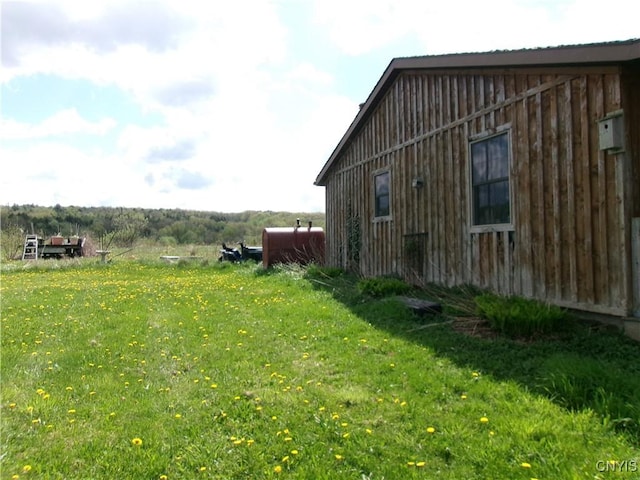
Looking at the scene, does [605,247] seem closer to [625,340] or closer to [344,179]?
[625,340]

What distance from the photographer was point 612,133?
505 cm

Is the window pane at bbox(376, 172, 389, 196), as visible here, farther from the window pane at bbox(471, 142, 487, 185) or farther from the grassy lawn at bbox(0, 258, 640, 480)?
the grassy lawn at bbox(0, 258, 640, 480)

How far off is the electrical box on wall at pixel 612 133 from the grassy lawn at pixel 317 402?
7.05ft

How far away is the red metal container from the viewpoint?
1680 cm

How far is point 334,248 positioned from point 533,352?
9.63m

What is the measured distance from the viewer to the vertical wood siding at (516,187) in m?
5.33

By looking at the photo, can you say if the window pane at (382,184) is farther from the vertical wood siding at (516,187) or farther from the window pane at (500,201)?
the window pane at (500,201)

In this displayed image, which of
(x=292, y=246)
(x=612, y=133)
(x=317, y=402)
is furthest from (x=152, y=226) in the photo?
(x=612, y=133)

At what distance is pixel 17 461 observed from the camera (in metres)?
2.99

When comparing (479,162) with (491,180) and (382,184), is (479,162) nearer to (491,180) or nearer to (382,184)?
(491,180)

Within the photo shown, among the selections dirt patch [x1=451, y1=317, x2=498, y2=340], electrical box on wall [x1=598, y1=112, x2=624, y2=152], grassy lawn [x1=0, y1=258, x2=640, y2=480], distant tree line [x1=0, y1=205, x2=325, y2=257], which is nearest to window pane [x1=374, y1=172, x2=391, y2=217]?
grassy lawn [x1=0, y1=258, x2=640, y2=480]

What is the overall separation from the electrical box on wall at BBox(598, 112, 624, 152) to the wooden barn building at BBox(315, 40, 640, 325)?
0.04ft

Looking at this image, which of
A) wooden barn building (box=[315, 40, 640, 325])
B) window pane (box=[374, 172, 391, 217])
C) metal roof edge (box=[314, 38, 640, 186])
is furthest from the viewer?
window pane (box=[374, 172, 391, 217])

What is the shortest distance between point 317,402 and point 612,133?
4400mm
